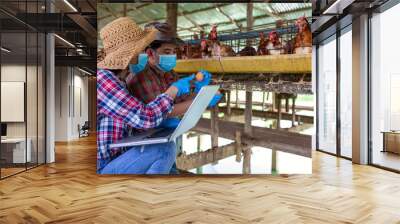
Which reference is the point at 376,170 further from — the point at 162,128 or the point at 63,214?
the point at 63,214

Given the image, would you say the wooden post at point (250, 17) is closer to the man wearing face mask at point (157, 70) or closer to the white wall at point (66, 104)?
the man wearing face mask at point (157, 70)

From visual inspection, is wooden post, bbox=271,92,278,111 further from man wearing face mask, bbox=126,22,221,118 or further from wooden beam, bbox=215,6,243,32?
wooden beam, bbox=215,6,243,32

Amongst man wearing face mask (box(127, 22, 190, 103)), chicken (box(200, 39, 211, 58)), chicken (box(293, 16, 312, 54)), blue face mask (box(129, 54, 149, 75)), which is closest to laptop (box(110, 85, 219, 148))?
man wearing face mask (box(127, 22, 190, 103))

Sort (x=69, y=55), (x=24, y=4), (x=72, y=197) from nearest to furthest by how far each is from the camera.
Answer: (x=72, y=197) → (x=24, y=4) → (x=69, y=55)

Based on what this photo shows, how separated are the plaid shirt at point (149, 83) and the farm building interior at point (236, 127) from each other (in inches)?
10.2

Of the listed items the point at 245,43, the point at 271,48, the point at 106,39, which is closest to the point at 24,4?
the point at 106,39

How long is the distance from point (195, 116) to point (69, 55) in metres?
7.46

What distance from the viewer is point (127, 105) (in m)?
5.69

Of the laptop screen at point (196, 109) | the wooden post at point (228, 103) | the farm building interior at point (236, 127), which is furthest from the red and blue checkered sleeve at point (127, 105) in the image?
the wooden post at point (228, 103)

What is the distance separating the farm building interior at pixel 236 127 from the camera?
14.2 feet

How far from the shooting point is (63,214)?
3992 mm

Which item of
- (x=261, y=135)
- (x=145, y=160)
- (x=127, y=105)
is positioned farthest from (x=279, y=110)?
(x=127, y=105)

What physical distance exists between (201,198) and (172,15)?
283 centimetres

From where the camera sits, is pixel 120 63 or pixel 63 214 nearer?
pixel 63 214
